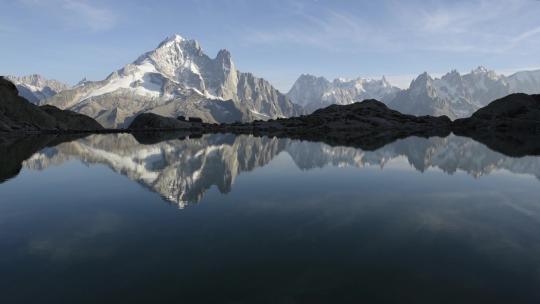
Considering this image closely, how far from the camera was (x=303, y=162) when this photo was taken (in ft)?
205

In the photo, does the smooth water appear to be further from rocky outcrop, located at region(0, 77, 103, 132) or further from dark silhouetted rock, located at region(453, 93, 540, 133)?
dark silhouetted rock, located at region(453, 93, 540, 133)

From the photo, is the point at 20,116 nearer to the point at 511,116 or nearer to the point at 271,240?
the point at 271,240

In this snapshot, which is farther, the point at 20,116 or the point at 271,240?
the point at 20,116

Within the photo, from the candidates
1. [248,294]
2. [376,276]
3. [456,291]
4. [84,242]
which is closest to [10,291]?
[84,242]

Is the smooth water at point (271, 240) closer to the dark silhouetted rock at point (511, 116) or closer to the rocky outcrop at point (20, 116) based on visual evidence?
the rocky outcrop at point (20, 116)

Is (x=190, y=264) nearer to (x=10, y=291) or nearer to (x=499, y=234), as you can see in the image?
(x=10, y=291)

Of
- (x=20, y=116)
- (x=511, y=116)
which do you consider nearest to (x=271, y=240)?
(x=20, y=116)

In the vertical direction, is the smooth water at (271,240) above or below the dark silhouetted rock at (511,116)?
below

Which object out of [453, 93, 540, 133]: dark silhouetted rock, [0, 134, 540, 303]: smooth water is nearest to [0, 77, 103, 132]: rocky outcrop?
[0, 134, 540, 303]: smooth water

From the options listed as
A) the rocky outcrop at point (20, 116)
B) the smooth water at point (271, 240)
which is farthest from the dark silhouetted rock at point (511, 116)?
the rocky outcrop at point (20, 116)

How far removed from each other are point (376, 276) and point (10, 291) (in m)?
16.0

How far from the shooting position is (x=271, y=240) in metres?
21.0

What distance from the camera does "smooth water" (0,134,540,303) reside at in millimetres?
15094

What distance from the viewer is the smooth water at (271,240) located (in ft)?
49.5
